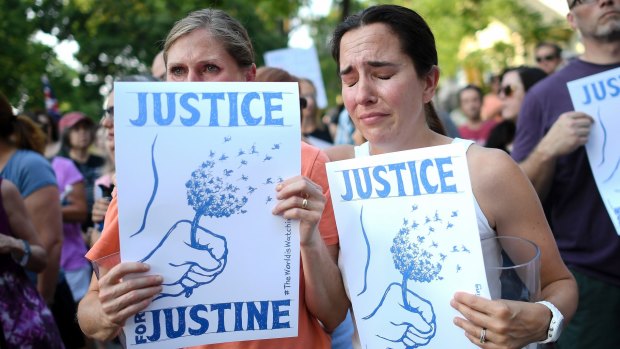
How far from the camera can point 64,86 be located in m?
17.9

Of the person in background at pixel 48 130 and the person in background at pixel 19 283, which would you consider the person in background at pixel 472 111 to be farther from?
the person in background at pixel 19 283

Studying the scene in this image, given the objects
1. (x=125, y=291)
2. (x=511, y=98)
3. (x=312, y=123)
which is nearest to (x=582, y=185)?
(x=125, y=291)

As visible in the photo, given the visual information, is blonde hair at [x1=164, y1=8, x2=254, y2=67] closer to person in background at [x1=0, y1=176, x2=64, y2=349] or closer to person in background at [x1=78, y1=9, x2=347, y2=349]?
person in background at [x1=78, y1=9, x2=347, y2=349]

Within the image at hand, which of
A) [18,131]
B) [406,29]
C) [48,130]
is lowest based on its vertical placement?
[406,29]

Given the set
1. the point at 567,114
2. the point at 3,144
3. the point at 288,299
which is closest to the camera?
the point at 288,299

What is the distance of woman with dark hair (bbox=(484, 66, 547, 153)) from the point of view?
5.25 meters

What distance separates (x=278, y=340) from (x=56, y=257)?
242 centimetres

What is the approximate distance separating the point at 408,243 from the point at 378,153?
479mm

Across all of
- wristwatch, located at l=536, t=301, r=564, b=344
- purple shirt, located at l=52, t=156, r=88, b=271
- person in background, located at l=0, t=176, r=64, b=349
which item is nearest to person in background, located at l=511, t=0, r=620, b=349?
wristwatch, located at l=536, t=301, r=564, b=344

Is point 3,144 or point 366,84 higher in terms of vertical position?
point 3,144

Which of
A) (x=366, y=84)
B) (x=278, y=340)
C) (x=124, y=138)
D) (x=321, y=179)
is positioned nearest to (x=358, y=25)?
(x=366, y=84)

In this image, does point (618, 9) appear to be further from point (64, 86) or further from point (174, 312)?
point (64, 86)

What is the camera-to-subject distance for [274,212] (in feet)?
6.54

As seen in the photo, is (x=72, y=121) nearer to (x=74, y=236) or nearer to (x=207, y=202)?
(x=74, y=236)
